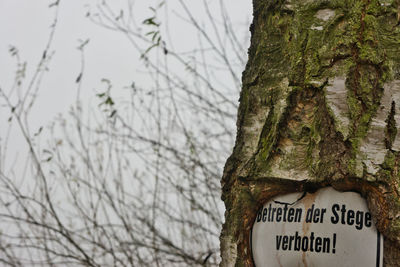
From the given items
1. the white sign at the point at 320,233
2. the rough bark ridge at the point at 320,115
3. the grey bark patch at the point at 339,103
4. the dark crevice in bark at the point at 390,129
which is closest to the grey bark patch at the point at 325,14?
the rough bark ridge at the point at 320,115

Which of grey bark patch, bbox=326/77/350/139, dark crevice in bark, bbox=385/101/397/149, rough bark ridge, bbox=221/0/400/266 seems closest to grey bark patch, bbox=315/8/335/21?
rough bark ridge, bbox=221/0/400/266

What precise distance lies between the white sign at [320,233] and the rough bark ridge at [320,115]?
0.03 meters

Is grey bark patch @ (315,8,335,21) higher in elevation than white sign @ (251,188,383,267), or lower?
higher

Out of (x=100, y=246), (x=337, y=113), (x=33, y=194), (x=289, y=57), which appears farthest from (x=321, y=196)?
(x=33, y=194)

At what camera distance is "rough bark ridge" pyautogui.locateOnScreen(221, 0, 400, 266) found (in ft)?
4.03

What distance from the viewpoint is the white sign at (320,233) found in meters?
1.23

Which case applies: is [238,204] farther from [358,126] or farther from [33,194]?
[33,194]

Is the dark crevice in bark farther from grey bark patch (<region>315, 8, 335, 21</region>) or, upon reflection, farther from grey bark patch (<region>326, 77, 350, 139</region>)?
grey bark patch (<region>315, 8, 335, 21</region>)

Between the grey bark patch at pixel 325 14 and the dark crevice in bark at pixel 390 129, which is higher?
the grey bark patch at pixel 325 14

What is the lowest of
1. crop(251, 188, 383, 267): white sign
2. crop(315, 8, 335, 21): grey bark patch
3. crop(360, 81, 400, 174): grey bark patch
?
crop(251, 188, 383, 267): white sign

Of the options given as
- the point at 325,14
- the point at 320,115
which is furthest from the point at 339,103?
the point at 325,14

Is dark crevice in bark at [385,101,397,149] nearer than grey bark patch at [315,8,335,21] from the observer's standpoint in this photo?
Yes

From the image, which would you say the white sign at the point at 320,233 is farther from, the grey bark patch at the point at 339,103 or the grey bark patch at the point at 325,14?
the grey bark patch at the point at 325,14

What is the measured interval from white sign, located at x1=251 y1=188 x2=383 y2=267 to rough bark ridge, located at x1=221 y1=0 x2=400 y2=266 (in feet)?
0.08
